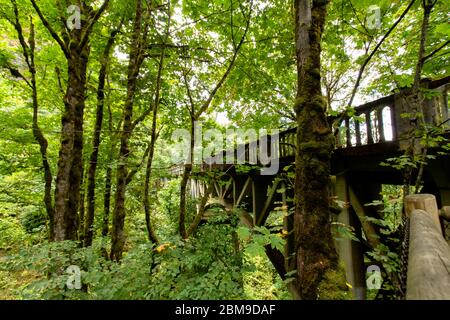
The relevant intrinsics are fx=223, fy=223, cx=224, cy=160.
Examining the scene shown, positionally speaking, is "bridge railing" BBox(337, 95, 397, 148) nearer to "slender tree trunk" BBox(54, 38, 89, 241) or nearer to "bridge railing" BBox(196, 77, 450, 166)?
"bridge railing" BBox(196, 77, 450, 166)

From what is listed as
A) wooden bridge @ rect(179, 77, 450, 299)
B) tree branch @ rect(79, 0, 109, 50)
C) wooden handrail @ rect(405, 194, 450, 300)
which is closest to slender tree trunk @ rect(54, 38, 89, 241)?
tree branch @ rect(79, 0, 109, 50)

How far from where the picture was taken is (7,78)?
22.4 ft

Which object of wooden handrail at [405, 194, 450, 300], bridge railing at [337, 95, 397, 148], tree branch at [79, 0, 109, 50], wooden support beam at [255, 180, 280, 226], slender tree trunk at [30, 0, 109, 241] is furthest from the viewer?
wooden support beam at [255, 180, 280, 226]

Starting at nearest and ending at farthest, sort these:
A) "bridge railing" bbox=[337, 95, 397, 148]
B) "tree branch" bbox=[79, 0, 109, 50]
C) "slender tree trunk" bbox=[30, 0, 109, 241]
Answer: "bridge railing" bbox=[337, 95, 397, 148] < "tree branch" bbox=[79, 0, 109, 50] < "slender tree trunk" bbox=[30, 0, 109, 241]

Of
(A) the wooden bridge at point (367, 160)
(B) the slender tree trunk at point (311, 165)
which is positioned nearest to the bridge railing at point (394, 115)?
(A) the wooden bridge at point (367, 160)

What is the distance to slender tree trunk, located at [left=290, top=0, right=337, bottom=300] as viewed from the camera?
1874mm

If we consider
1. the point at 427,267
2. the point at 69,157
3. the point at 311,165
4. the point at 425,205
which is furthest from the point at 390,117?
the point at 69,157

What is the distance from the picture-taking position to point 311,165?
6.67ft

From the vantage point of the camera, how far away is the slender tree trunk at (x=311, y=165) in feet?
6.15

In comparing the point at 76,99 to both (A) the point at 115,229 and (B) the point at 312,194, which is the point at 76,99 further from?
(B) the point at 312,194

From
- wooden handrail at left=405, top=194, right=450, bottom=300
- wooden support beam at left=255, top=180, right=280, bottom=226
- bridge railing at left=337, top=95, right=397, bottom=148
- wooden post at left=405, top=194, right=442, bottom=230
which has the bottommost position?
wooden support beam at left=255, top=180, right=280, bottom=226
